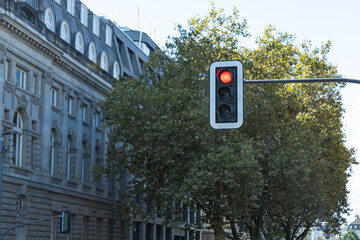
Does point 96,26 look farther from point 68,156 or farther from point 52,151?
point 52,151

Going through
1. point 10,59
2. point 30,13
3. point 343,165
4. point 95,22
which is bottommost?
point 343,165

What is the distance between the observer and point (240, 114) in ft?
36.9

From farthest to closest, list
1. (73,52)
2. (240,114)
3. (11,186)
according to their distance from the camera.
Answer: (73,52), (11,186), (240,114)

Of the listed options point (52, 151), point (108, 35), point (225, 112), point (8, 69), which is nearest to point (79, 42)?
point (108, 35)

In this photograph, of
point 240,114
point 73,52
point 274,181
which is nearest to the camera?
point 240,114

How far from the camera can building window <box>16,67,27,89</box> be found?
38.5 m

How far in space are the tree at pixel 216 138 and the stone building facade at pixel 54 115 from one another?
364cm

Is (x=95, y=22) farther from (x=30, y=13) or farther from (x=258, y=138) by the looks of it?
(x=258, y=138)

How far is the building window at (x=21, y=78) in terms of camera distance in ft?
126

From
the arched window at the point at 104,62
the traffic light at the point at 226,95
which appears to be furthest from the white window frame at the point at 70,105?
the traffic light at the point at 226,95

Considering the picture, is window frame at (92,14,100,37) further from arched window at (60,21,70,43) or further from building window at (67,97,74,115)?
building window at (67,97,74,115)

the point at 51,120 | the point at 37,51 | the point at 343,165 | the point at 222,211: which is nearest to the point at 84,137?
the point at 51,120

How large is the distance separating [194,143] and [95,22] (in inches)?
770

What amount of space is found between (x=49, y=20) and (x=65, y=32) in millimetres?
3129
